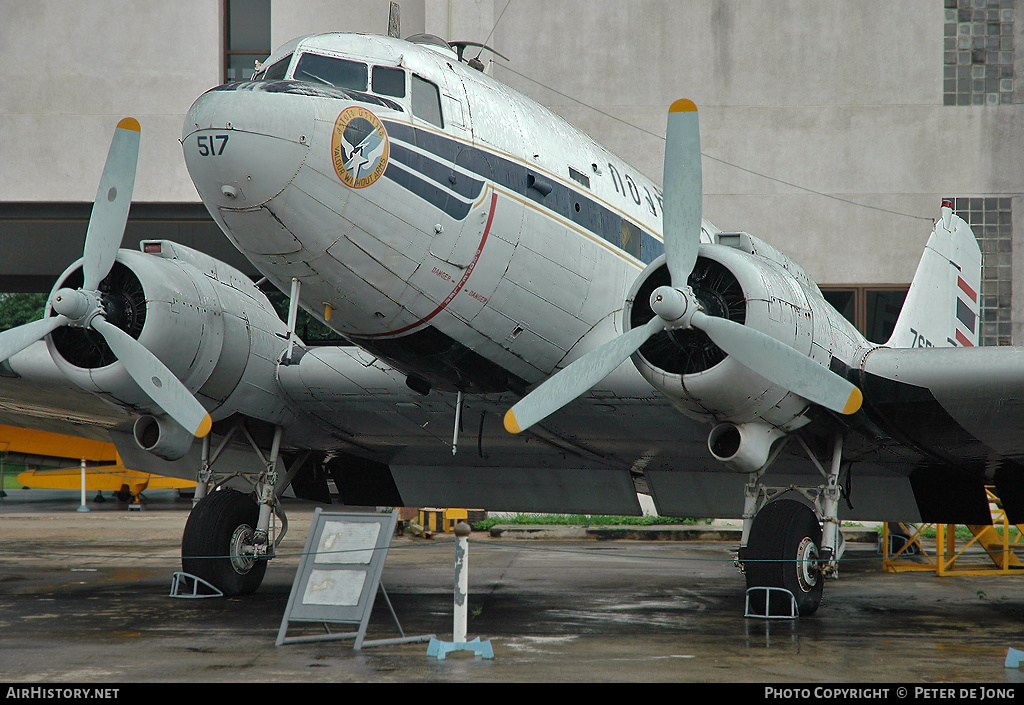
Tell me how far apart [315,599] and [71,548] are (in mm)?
11786

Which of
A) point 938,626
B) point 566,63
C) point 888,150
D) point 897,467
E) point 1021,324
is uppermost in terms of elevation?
point 566,63

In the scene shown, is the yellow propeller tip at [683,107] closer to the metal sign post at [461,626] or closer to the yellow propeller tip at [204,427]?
the metal sign post at [461,626]

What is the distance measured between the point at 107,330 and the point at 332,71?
3329 mm

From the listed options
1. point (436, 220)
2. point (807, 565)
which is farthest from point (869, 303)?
point (436, 220)

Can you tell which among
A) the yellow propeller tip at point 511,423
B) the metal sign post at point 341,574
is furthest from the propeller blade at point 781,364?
the metal sign post at point 341,574

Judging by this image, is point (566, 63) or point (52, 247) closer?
point (566, 63)

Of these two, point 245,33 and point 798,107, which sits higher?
point 245,33

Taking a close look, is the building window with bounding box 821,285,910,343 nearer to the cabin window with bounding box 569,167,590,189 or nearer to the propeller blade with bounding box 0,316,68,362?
the cabin window with bounding box 569,167,590,189

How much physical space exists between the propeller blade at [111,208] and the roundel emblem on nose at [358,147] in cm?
298

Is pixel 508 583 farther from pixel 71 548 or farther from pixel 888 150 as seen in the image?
pixel 888 150

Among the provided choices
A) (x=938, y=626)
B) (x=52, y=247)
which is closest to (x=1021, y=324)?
(x=938, y=626)

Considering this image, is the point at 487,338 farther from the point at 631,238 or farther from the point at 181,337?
the point at 181,337

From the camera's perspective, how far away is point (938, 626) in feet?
31.6

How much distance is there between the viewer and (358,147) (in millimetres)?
7648
